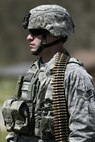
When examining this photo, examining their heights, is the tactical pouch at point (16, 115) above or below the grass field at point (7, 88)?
above

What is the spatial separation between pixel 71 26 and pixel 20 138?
1080mm

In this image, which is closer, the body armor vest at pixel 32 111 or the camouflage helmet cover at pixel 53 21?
the body armor vest at pixel 32 111

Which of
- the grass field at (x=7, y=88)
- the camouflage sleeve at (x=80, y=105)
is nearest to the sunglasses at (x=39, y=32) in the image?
the camouflage sleeve at (x=80, y=105)

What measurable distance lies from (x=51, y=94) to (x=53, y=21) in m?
0.66

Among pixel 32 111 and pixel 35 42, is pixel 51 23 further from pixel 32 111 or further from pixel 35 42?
pixel 32 111

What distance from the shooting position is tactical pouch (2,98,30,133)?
711 cm

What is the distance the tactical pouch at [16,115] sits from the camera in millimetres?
7113

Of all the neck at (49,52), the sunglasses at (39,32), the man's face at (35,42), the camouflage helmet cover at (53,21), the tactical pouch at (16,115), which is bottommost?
the tactical pouch at (16,115)

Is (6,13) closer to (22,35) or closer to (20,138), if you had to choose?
(22,35)

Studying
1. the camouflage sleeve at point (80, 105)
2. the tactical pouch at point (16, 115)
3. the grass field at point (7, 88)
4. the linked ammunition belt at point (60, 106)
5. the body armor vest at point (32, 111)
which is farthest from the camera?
the grass field at point (7, 88)

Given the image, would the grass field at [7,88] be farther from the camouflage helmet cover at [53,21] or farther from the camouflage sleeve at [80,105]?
the camouflage sleeve at [80,105]

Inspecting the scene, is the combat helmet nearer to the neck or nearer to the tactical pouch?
the neck

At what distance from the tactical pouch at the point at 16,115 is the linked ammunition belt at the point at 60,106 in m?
0.31

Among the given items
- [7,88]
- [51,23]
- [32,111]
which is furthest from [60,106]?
[7,88]
